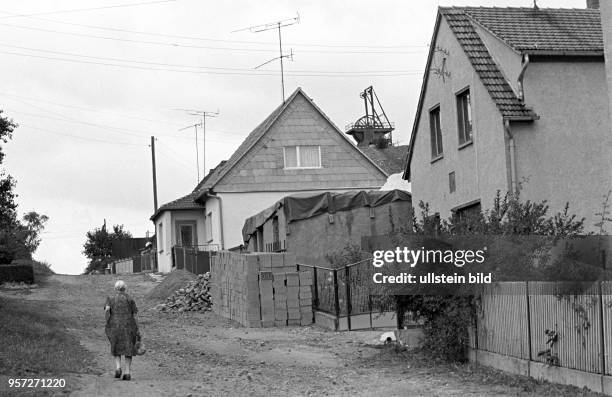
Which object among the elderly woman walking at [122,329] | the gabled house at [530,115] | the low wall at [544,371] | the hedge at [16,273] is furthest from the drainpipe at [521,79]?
the hedge at [16,273]

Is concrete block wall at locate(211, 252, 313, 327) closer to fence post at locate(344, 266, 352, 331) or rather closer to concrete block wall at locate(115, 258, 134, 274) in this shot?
fence post at locate(344, 266, 352, 331)

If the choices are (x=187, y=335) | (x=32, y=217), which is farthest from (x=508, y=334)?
(x=32, y=217)

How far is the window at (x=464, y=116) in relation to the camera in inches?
983

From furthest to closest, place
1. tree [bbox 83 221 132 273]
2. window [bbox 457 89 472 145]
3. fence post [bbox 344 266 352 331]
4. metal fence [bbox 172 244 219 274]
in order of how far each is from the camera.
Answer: tree [bbox 83 221 132 273] → metal fence [bbox 172 244 219 274] → window [bbox 457 89 472 145] → fence post [bbox 344 266 352 331]

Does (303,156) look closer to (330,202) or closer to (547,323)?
(330,202)

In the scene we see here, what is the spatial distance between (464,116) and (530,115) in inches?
94.4

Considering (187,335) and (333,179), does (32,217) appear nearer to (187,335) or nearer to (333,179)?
(333,179)

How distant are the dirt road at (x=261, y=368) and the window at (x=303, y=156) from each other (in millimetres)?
17238

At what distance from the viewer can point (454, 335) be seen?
1603cm

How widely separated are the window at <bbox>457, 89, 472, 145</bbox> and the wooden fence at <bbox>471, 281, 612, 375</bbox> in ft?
32.7

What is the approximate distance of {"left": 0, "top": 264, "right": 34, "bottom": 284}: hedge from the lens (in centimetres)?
3803

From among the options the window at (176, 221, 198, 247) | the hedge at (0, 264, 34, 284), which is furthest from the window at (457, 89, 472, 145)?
the window at (176, 221, 198, 247)

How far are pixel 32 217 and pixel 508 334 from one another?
6498 centimetres

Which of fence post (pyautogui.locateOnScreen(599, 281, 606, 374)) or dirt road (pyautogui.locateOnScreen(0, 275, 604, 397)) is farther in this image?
dirt road (pyautogui.locateOnScreen(0, 275, 604, 397))
